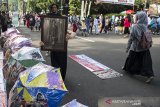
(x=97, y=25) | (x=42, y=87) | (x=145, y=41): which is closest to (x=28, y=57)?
(x=42, y=87)

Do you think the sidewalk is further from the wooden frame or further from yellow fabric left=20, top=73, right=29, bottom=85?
yellow fabric left=20, top=73, right=29, bottom=85

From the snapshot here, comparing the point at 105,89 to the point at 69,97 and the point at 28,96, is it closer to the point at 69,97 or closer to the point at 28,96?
the point at 69,97

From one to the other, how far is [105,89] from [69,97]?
3.94 feet

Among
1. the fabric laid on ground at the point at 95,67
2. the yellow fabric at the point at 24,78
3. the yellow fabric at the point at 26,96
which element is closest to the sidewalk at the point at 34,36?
the fabric laid on ground at the point at 95,67

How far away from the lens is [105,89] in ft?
28.0

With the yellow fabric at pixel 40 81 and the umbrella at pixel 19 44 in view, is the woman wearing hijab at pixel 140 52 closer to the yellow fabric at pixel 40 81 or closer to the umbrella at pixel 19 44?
the umbrella at pixel 19 44

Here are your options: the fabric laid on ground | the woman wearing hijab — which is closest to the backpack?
the woman wearing hijab

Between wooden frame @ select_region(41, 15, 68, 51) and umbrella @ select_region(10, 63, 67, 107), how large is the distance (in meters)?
3.65

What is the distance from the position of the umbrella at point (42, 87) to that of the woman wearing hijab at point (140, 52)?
545cm

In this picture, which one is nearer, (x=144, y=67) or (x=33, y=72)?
(x=33, y=72)

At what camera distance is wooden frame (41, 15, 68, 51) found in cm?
787

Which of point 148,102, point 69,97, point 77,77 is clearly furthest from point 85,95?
point 148,102

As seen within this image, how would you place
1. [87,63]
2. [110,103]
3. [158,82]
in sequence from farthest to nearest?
[87,63], [158,82], [110,103]

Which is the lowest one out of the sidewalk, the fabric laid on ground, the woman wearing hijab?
the sidewalk
